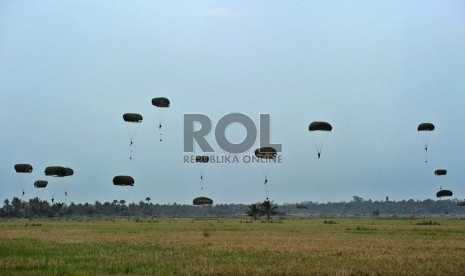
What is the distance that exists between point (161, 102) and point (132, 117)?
3.13 metres

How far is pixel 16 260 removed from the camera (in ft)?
88.4

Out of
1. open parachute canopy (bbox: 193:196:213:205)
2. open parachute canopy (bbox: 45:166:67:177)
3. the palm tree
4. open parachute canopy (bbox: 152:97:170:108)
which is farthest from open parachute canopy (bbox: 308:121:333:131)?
the palm tree

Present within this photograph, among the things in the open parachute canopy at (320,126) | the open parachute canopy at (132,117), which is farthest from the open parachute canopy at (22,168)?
the open parachute canopy at (320,126)

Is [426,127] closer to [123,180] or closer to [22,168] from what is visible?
[123,180]

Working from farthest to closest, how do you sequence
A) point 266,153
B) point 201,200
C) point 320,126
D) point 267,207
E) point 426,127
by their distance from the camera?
point 267,207
point 201,200
point 266,153
point 426,127
point 320,126

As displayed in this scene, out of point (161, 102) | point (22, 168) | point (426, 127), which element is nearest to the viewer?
point (161, 102)

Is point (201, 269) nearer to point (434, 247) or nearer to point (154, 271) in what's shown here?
point (154, 271)

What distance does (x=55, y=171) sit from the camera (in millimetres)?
62906

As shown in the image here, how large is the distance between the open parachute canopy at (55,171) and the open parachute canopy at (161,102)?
51.9ft

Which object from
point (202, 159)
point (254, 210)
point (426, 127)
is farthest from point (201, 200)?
point (254, 210)

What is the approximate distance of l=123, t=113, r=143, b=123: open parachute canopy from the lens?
179 feet

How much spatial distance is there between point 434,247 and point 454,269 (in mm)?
12969

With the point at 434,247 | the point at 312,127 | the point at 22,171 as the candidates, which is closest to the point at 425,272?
the point at 434,247

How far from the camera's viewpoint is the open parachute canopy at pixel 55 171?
62.6 meters
